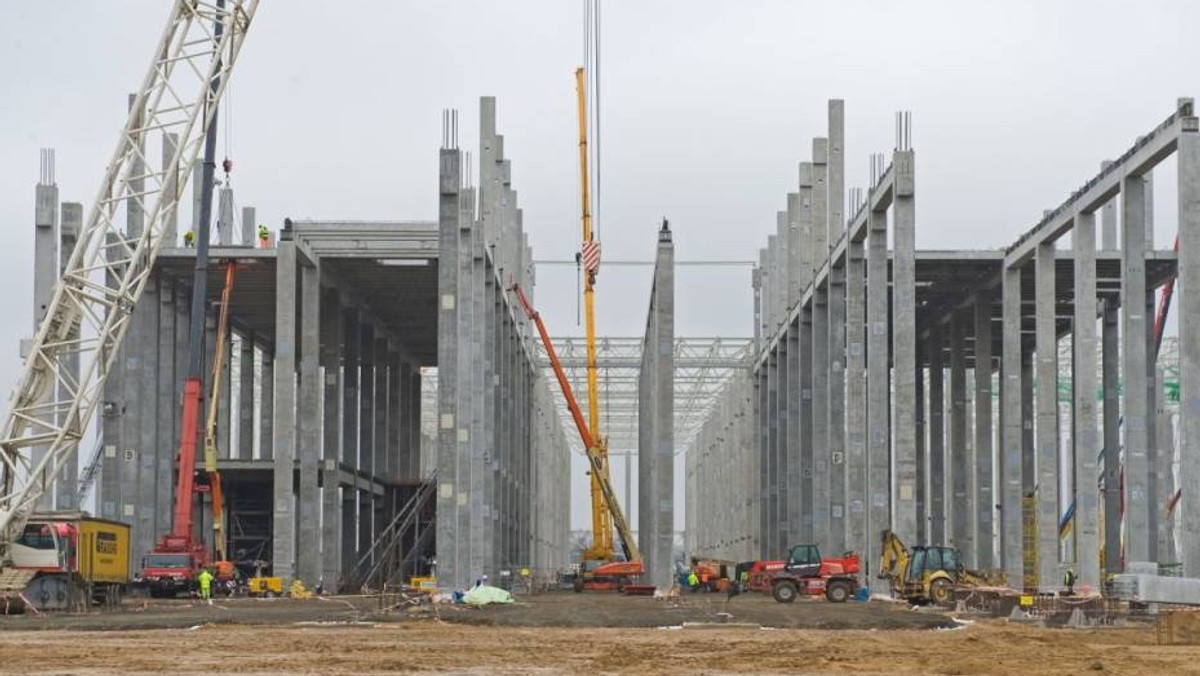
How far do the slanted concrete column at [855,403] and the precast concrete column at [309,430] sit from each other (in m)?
18.3

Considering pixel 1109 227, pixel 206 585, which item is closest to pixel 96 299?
pixel 206 585

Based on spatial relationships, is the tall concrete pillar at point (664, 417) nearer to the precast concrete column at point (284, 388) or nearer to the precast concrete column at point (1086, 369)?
the precast concrete column at point (284, 388)

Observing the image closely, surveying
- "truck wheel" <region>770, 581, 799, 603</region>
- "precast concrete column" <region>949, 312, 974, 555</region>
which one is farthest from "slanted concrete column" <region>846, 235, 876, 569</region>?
"precast concrete column" <region>949, 312, 974, 555</region>

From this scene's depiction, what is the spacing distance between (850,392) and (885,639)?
80.5 feet

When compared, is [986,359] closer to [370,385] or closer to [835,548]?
[835,548]

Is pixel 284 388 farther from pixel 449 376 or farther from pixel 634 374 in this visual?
pixel 634 374

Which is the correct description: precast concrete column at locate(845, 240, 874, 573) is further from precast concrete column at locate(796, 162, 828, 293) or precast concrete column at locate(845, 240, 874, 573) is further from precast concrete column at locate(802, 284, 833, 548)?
precast concrete column at locate(796, 162, 828, 293)

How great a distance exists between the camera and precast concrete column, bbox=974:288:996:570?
62000 millimetres

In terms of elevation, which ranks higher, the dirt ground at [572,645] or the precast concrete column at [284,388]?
the precast concrete column at [284,388]

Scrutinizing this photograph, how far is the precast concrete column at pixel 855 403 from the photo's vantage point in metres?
50.6

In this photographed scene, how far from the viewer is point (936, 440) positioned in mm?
72375

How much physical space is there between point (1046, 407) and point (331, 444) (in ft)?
99.6

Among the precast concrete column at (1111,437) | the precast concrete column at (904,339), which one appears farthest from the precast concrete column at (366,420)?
the precast concrete column at (904,339)

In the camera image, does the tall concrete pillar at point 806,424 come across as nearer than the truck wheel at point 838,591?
No
